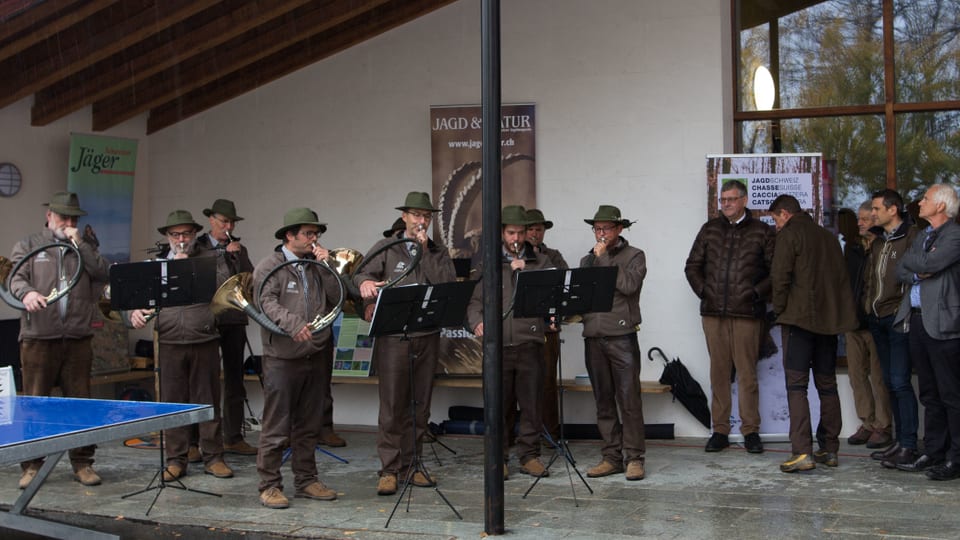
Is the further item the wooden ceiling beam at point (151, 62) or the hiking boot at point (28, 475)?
the wooden ceiling beam at point (151, 62)

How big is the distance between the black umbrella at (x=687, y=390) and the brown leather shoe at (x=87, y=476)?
14.9 feet

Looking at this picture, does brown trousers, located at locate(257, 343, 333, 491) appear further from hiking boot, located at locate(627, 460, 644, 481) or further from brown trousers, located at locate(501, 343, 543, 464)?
hiking boot, located at locate(627, 460, 644, 481)

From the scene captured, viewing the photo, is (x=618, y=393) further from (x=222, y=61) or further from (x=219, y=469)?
(x=222, y=61)

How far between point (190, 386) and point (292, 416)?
3.98 feet

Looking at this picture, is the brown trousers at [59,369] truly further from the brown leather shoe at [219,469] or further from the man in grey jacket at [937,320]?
the man in grey jacket at [937,320]

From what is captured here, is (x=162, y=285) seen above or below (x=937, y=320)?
above

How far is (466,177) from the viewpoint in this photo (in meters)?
9.99

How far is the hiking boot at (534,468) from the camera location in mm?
7771

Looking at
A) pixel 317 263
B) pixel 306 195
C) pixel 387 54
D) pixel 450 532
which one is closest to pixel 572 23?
pixel 387 54

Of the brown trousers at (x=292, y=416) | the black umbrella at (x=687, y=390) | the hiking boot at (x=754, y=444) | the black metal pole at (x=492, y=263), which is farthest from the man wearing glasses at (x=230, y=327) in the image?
the hiking boot at (x=754, y=444)

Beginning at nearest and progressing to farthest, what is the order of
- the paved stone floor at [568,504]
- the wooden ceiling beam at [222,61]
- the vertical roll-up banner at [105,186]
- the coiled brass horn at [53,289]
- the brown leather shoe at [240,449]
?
the paved stone floor at [568,504] → the coiled brass horn at [53,289] → the brown leather shoe at [240,449] → the wooden ceiling beam at [222,61] → the vertical roll-up banner at [105,186]

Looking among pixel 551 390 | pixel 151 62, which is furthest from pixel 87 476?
pixel 151 62

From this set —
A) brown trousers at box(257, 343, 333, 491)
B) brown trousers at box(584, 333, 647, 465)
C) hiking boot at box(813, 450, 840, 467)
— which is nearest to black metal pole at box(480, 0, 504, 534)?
brown trousers at box(257, 343, 333, 491)

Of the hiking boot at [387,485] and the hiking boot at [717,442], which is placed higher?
the hiking boot at [717,442]
